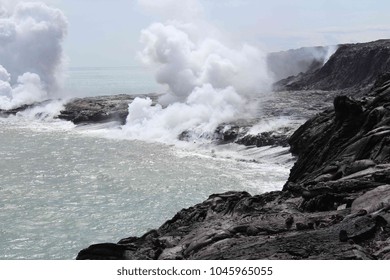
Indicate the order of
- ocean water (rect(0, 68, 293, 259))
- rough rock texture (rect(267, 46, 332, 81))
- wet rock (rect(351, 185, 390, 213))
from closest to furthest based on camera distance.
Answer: wet rock (rect(351, 185, 390, 213)), ocean water (rect(0, 68, 293, 259)), rough rock texture (rect(267, 46, 332, 81))

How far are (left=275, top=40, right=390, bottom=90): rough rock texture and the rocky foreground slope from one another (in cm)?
8014

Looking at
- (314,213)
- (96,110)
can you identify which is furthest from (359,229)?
(96,110)

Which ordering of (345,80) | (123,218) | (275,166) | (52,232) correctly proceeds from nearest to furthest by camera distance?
(52,232)
(123,218)
(275,166)
(345,80)

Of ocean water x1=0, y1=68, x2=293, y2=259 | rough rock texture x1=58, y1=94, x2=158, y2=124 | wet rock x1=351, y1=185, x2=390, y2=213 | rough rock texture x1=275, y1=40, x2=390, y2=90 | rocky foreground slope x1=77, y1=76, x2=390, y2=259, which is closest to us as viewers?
rocky foreground slope x1=77, y1=76, x2=390, y2=259

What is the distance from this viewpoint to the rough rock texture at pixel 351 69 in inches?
4252

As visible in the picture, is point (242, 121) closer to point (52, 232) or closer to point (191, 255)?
point (52, 232)

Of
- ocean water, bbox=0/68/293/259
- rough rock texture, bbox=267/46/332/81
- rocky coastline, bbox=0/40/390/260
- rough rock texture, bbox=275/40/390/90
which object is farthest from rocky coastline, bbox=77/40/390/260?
rough rock texture, bbox=267/46/332/81

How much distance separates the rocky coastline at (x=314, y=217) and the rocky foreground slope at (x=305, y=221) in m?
0.03

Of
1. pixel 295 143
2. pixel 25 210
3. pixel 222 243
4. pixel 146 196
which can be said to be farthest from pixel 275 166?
pixel 222 243

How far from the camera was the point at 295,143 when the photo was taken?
138 ft

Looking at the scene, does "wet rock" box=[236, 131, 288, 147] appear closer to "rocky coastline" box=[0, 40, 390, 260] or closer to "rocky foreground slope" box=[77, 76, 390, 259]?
"rocky coastline" box=[0, 40, 390, 260]

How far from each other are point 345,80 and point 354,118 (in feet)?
277

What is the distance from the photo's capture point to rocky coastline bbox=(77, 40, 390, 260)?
52.7 feet

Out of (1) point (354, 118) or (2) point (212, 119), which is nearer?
(1) point (354, 118)
